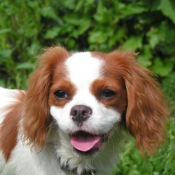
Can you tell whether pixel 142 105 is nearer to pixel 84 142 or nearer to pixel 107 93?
pixel 107 93

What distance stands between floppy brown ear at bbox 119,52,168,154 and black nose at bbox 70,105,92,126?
1.24ft

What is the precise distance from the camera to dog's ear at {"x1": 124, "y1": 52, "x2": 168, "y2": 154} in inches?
133

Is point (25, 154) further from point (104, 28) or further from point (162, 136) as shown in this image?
point (104, 28)

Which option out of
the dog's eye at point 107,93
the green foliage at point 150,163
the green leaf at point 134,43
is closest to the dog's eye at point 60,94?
the dog's eye at point 107,93

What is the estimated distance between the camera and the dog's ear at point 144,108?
11.1ft

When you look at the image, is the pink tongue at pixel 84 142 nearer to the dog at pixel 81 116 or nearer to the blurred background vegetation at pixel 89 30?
the dog at pixel 81 116

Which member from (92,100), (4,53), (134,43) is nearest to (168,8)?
(134,43)

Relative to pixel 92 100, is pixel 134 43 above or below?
below

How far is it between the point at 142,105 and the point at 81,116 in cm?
51

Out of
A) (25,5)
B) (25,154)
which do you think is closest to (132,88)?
(25,154)

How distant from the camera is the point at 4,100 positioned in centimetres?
405

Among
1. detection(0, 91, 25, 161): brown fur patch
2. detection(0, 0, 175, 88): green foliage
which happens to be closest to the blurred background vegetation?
detection(0, 0, 175, 88): green foliage

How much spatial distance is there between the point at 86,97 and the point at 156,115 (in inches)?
23.5

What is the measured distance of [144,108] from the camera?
11.2 feet
